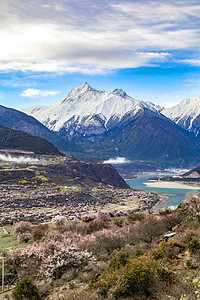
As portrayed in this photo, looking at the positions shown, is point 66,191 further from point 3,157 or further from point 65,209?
point 3,157

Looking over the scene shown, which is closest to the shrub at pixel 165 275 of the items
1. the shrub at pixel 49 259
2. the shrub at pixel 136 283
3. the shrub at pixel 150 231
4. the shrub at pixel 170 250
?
the shrub at pixel 136 283

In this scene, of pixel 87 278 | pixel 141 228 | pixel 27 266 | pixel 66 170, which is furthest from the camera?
pixel 66 170

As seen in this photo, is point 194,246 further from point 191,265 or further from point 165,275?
point 165,275

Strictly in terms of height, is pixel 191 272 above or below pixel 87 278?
above

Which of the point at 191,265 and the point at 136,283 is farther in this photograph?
the point at 191,265

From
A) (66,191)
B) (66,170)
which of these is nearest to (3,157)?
(66,170)

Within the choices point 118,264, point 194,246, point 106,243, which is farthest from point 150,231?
point 194,246

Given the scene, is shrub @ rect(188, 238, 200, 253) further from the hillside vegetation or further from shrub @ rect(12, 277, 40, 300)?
shrub @ rect(12, 277, 40, 300)

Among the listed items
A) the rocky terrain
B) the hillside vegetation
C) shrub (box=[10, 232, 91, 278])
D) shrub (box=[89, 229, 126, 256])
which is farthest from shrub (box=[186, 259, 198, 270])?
the rocky terrain
